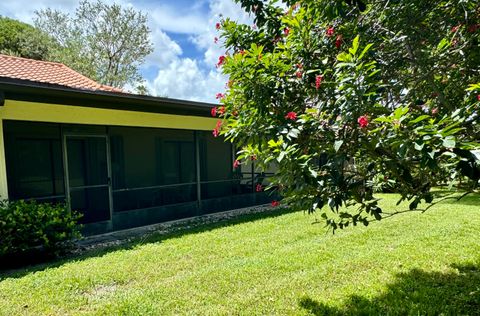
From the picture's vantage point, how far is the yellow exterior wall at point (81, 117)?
19.1 ft

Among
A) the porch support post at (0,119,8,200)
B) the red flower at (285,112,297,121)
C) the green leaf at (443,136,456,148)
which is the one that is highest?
the red flower at (285,112,297,121)

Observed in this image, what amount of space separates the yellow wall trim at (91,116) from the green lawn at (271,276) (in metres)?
2.87

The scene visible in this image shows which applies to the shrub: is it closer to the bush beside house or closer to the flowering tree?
the bush beside house

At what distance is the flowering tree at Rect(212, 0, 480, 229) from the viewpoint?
2.16 m

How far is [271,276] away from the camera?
4121 mm

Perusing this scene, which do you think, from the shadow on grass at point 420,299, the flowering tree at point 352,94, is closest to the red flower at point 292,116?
the flowering tree at point 352,94

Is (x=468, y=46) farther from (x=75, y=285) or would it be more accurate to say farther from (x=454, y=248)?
(x=75, y=285)

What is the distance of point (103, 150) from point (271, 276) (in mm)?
5619

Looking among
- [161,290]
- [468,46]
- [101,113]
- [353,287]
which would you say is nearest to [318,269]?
[353,287]

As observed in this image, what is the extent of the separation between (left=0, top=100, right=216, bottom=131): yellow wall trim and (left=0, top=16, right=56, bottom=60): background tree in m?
15.8

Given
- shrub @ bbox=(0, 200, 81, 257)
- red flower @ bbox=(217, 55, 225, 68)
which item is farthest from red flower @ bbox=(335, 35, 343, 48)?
shrub @ bbox=(0, 200, 81, 257)

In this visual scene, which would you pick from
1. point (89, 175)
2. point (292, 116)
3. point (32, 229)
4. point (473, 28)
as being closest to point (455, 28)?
point (473, 28)

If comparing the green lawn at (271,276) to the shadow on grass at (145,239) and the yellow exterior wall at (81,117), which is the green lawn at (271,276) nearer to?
the shadow on grass at (145,239)

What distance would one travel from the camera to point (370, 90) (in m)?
2.14
